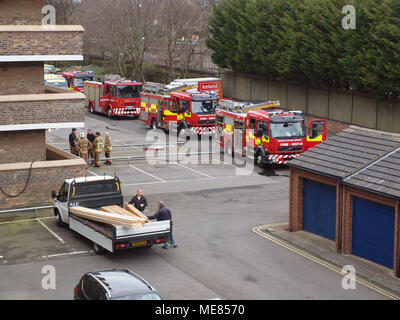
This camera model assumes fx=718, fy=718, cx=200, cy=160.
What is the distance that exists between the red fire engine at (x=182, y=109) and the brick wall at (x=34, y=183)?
14.9 meters

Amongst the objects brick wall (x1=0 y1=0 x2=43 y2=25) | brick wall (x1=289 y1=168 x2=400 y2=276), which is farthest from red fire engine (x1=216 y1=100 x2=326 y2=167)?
brick wall (x1=0 y1=0 x2=43 y2=25)

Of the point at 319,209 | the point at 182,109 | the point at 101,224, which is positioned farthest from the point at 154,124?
the point at 101,224

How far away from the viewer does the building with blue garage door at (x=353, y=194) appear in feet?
61.5

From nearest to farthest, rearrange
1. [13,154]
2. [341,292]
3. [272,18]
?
[341,292] < [13,154] < [272,18]

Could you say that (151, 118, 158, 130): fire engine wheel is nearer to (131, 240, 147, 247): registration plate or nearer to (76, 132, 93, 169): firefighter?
(76, 132, 93, 169): firefighter

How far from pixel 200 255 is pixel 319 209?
159 inches

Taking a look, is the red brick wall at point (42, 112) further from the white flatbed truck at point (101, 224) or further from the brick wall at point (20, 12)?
the white flatbed truck at point (101, 224)

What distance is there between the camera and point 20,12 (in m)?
26.0

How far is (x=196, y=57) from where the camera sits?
63.8 metres

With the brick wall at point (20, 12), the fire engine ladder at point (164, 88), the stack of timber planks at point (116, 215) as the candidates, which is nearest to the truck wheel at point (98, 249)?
the stack of timber planks at point (116, 215)

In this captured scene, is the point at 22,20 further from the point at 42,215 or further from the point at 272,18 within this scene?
the point at 272,18

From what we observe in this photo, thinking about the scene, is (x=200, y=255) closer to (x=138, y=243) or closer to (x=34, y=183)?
(x=138, y=243)
